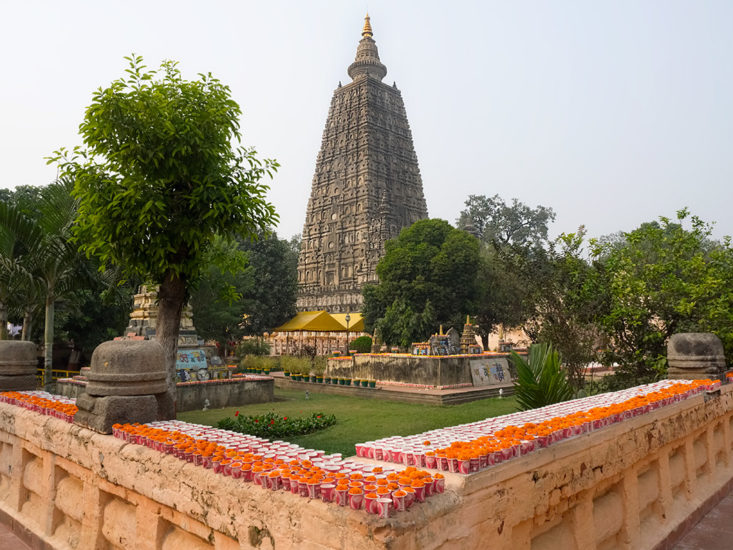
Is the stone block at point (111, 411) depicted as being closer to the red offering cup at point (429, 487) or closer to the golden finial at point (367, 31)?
→ the red offering cup at point (429, 487)

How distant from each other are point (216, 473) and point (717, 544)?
4.50 metres

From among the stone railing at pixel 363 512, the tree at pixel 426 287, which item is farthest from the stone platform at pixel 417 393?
the tree at pixel 426 287

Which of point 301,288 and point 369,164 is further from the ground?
point 369,164

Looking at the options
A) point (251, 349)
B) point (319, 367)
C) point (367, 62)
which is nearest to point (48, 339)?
point (319, 367)

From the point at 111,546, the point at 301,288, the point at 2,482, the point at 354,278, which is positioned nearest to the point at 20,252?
the point at 2,482

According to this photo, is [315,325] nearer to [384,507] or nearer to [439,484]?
[439,484]

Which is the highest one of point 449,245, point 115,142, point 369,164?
point 369,164

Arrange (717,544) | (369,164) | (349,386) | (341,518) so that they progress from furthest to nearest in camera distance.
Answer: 1. (369,164)
2. (349,386)
3. (717,544)
4. (341,518)

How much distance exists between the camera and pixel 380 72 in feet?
173

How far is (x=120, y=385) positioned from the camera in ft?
12.9

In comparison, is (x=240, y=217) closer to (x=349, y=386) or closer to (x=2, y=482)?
(x=2, y=482)

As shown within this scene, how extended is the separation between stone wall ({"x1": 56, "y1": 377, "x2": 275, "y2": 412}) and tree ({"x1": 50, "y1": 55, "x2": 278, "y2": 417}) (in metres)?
5.97

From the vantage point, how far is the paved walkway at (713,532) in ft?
14.3

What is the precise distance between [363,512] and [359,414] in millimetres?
10816
